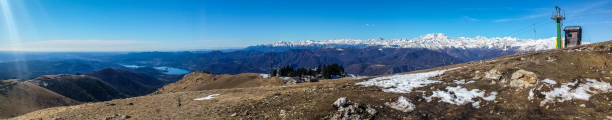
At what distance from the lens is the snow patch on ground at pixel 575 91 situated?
61.6ft

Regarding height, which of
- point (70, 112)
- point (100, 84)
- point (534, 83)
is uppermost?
point (534, 83)

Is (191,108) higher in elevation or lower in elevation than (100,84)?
higher

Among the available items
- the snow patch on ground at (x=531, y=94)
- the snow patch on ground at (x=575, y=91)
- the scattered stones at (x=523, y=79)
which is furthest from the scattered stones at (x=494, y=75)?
the snow patch on ground at (x=575, y=91)

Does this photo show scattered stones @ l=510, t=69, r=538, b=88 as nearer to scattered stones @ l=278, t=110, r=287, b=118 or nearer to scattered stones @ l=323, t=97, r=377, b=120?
scattered stones @ l=323, t=97, r=377, b=120

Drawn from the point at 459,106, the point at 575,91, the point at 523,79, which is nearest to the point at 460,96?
the point at 459,106

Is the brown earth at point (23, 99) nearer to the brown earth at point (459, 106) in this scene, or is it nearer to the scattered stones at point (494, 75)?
the brown earth at point (459, 106)

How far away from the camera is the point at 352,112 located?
56.5ft

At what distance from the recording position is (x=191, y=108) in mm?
23484

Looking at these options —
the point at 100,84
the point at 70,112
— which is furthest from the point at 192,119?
A: the point at 100,84

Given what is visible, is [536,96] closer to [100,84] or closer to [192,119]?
[192,119]

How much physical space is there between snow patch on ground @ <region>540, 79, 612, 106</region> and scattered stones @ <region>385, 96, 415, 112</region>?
343 inches

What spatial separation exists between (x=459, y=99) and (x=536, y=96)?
4.97 meters

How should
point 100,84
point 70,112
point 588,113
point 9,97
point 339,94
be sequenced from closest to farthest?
1. point 588,113
2. point 339,94
3. point 70,112
4. point 9,97
5. point 100,84

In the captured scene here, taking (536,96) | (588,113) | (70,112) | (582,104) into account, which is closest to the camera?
(588,113)
